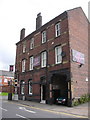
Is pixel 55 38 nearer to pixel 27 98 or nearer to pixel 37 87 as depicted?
pixel 37 87

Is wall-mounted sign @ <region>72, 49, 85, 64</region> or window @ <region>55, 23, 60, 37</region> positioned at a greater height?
window @ <region>55, 23, 60, 37</region>

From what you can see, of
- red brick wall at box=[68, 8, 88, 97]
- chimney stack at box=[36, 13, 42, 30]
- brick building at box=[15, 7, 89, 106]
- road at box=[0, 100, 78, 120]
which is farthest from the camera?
chimney stack at box=[36, 13, 42, 30]

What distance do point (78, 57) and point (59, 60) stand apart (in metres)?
2.29

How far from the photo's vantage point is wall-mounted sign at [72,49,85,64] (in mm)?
18094

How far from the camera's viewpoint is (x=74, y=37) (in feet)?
62.8

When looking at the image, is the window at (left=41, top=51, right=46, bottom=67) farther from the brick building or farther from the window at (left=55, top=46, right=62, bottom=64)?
the window at (left=55, top=46, right=62, bottom=64)

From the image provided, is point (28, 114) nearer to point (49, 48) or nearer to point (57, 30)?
point (49, 48)

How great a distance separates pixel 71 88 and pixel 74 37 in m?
6.13

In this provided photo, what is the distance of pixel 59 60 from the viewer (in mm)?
19484

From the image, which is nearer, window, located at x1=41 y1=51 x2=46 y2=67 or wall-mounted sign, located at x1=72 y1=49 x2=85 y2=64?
wall-mounted sign, located at x1=72 y1=49 x2=85 y2=64

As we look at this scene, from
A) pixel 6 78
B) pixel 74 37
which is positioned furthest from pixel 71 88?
pixel 6 78

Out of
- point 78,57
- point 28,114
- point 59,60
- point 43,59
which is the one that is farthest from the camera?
point 43,59

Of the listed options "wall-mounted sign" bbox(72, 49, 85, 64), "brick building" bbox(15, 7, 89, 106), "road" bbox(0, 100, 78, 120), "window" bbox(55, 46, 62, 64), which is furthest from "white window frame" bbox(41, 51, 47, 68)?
"road" bbox(0, 100, 78, 120)

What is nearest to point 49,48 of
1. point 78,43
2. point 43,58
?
point 43,58
